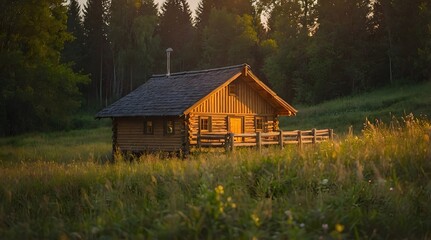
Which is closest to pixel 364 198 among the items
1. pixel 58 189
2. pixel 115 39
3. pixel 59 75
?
pixel 58 189

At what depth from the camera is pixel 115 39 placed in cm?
7131

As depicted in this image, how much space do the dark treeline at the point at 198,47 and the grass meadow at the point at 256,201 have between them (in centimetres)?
2174

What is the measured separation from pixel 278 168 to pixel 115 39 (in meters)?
66.3

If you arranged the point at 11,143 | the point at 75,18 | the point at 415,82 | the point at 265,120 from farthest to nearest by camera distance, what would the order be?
the point at 75,18
the point at 415,82
the point at 11,143
the point at 265,120

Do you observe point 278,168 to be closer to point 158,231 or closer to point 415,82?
point 158,231

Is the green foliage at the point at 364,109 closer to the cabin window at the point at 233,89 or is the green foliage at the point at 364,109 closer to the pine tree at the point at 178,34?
the cabin window at the point at 233,89

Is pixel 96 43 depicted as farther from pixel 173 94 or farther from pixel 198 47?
pixel 173 94

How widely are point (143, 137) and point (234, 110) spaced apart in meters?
6.07

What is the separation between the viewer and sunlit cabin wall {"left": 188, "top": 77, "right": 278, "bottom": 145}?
27609 mm

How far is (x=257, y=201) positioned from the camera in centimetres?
732

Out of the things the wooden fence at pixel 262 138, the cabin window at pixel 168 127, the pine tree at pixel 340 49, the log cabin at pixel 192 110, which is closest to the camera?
the wooden fence at pixel 262 138

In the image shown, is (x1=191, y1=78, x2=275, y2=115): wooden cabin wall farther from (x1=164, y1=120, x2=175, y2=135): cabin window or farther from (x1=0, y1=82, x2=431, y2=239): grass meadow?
(x1=0, y1=82, x2=431, y2=239): grass meadow

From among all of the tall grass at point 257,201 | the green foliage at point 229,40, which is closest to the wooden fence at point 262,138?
the tall grass at point 257,201

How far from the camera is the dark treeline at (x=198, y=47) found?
30.5 m
